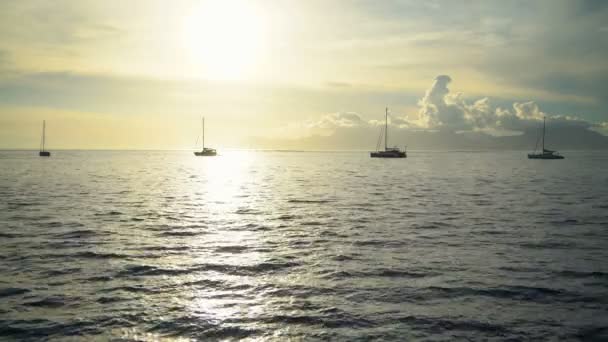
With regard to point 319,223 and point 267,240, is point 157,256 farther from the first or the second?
point 319,223

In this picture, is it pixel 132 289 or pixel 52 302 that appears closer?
pixel 52 302

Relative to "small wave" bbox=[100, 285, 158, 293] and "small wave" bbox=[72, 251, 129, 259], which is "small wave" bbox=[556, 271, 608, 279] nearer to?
"small wave" bbox=[100, 285, 158, 293]

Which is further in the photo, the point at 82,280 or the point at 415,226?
the point at 415,226

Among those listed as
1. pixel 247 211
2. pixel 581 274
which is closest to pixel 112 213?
pixel 247 211

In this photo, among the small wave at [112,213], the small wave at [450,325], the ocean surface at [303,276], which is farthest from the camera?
the small wave at [112,213]

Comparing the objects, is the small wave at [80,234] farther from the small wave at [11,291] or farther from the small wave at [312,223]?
the small wave at [312,223]

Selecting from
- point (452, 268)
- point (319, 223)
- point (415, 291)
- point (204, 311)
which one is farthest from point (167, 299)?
point (319, 223)

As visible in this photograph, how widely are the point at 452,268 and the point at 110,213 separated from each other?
2591 centimetres

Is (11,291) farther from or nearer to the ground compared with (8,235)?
farther from the ground

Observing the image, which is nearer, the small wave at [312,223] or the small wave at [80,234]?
the small wave at [80,234]

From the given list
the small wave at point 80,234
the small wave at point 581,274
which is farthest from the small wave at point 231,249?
the small wave at point 581,274

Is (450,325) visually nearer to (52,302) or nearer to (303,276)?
(303,276)

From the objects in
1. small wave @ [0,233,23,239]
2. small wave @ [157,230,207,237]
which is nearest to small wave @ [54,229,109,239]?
small wave @ [0,233,23,239]

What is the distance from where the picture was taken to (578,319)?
11.3 m
